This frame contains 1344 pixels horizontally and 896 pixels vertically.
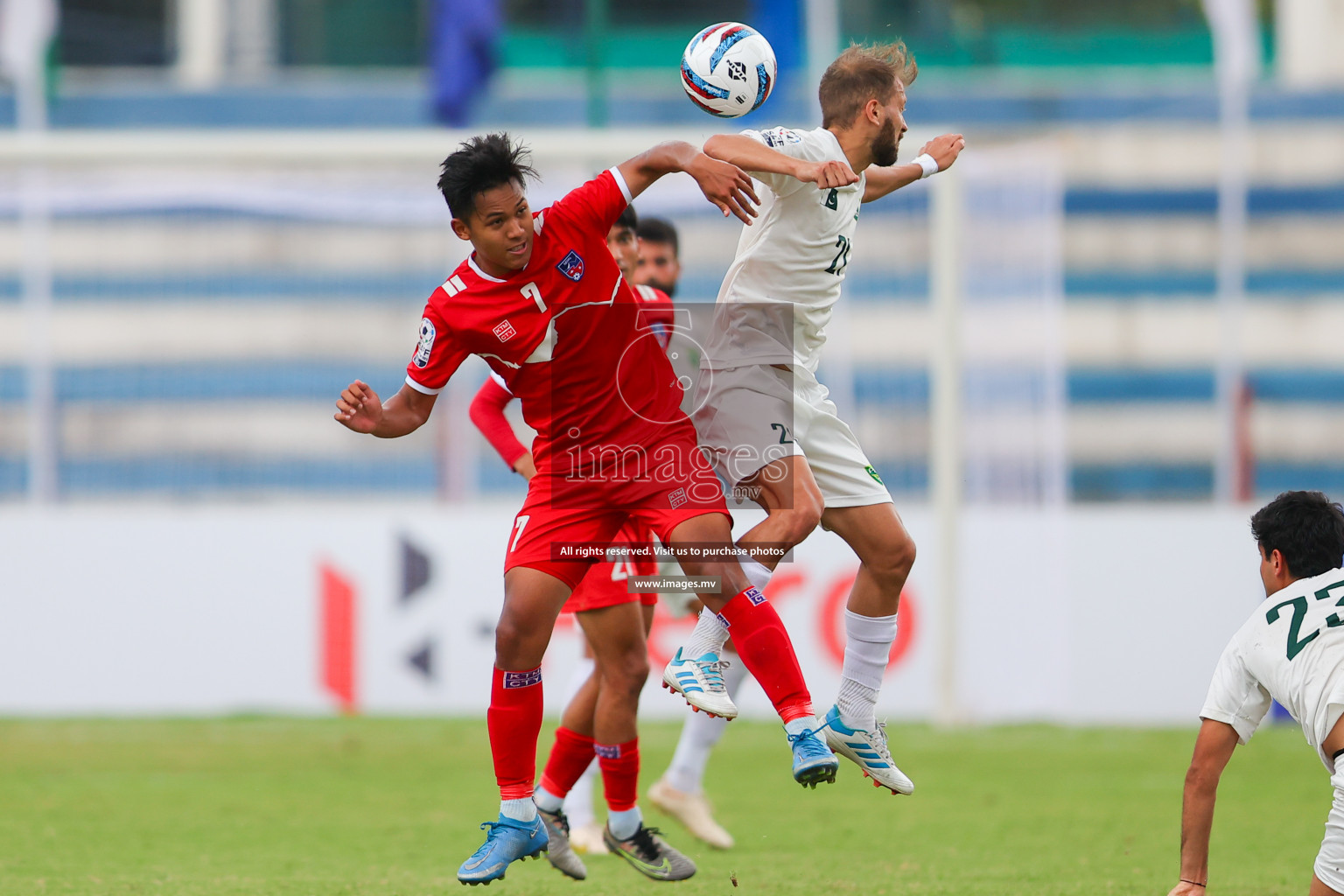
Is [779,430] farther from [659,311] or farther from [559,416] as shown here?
[659,311]

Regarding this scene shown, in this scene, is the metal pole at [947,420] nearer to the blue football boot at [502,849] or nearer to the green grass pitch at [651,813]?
the green grass pitch at [651,813]

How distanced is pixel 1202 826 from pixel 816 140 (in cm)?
244

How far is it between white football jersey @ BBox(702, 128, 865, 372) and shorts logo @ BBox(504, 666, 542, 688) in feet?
4.04

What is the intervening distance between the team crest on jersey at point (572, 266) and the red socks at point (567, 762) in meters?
1.97

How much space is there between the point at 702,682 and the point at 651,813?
282 cm

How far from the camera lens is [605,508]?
5.04 m

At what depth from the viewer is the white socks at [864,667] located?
514 cm

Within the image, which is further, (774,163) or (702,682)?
(702,682)

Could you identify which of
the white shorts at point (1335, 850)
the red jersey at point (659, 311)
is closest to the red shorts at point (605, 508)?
the red jersey at point (659, 311)

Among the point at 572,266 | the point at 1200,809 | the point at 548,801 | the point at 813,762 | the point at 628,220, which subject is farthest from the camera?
the point at 628,220

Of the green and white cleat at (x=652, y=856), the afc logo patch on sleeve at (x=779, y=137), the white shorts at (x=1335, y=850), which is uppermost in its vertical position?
the afc logo patch on sleeve at (x=779, y=137)

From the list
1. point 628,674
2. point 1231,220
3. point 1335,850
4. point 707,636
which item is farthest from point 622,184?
point 1231,220

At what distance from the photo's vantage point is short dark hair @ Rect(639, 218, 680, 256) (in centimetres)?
676

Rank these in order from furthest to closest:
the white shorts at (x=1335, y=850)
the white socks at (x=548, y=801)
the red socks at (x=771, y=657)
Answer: the white socks at (x=548, y=801), the red socks at (x=771, y=657), the white shorts at (x=1335, y=850)
